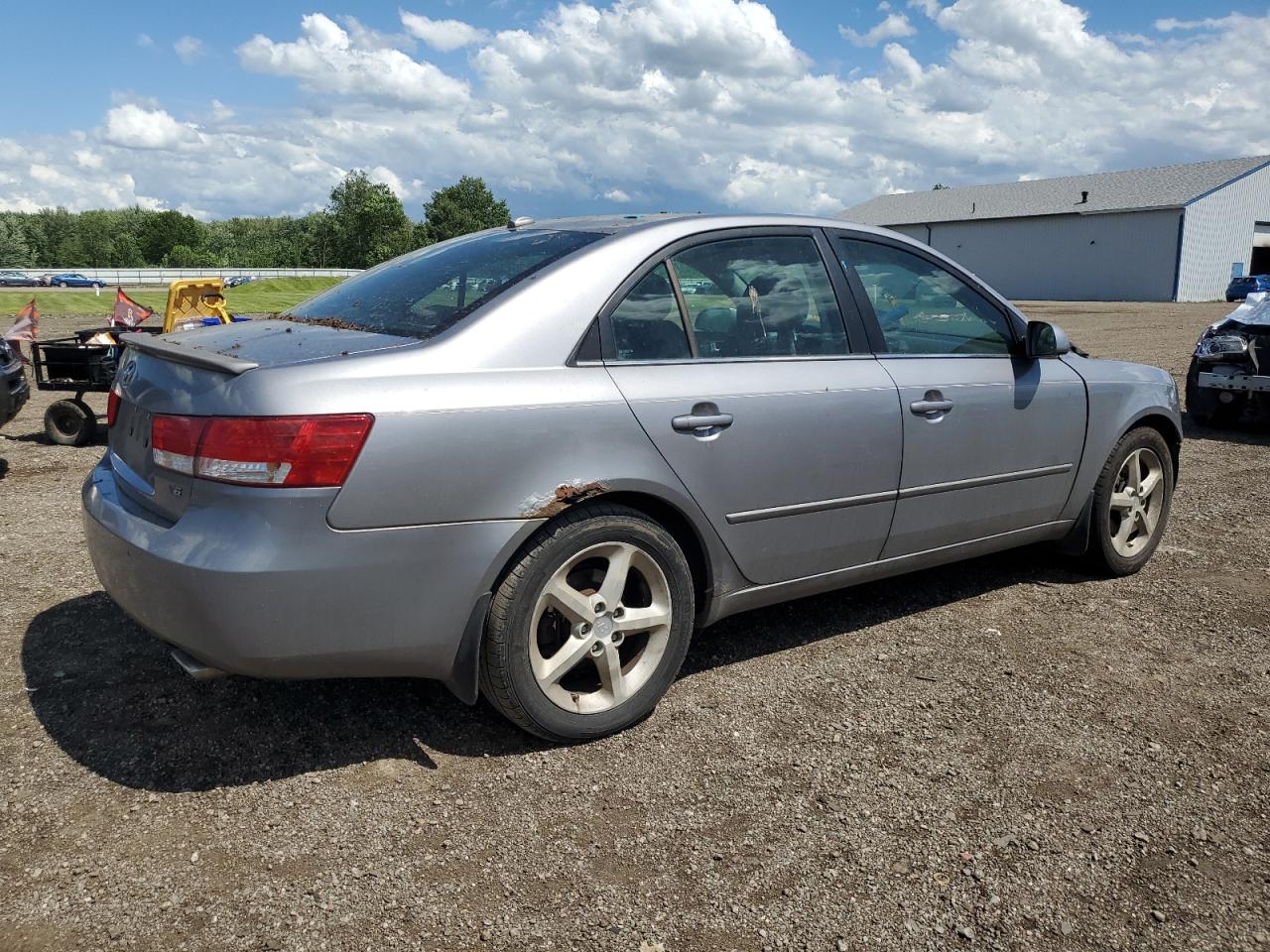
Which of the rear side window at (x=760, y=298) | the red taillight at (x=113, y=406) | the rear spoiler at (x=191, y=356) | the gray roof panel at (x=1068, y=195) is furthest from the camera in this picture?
the gray roof panel at (x=1068, y=195)

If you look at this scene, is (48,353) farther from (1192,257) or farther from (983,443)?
(1192,257)

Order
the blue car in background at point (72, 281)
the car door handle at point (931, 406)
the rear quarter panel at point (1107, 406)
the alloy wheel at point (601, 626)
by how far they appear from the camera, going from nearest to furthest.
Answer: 1. the alloy wheel at point (601, 626)
2. the car door handle at point (931, 406)
3. the rear quarter panel at point (1107, 406)
4. the blue car in background at point (72, 281)

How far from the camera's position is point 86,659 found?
3939 mm

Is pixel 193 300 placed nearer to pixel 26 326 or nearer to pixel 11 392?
pixel 26 326

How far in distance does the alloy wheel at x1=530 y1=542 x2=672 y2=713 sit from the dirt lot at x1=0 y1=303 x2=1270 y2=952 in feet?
0.66

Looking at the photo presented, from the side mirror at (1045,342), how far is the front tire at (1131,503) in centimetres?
75

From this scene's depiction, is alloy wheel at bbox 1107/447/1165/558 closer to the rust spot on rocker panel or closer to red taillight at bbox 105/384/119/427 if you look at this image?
the rust spot on rocker panel

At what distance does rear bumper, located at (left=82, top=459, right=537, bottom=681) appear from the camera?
8.90 feet

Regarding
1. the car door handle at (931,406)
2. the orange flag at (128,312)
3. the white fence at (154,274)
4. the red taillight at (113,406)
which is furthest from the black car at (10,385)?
the white fence at (154,274)

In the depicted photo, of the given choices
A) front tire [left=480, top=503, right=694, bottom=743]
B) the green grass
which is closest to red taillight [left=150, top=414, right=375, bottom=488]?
front tire [left=480, top=503, right=694, bottom=743]

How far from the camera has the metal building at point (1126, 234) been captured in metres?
46.6

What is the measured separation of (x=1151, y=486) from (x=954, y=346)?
1.64 meters

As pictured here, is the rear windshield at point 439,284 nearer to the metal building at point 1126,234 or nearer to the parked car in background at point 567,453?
the parked car in background at point 567,453

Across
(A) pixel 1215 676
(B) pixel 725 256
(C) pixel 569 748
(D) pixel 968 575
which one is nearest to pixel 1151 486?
(D) pixel 968 575
